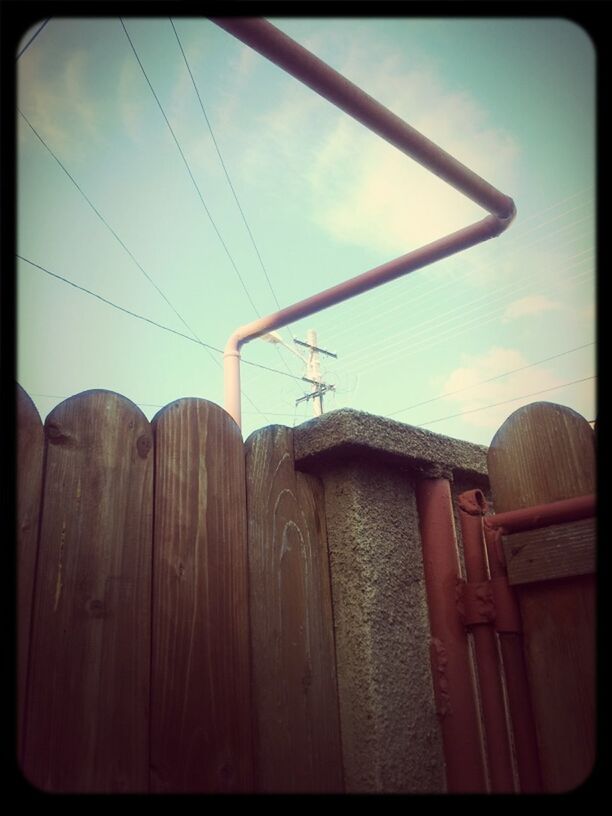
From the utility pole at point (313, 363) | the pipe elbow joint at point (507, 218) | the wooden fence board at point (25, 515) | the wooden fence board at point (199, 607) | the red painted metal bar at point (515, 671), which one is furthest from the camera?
the utility pole at point (313, 363)

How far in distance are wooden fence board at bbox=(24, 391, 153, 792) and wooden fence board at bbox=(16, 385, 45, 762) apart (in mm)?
15

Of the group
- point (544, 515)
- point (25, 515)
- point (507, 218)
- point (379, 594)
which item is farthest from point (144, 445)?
point (507, 218)

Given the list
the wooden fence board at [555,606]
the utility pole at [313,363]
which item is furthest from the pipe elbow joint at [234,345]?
the utility pole at [313,363]

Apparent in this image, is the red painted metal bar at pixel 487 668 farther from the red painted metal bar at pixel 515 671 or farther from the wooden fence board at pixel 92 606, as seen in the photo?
the wooden fence board at pixel 92 606

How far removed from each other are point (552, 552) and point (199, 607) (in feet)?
2.29

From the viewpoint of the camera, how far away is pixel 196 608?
4.11 feet

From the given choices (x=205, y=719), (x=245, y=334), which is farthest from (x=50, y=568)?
(x=245, y=334)

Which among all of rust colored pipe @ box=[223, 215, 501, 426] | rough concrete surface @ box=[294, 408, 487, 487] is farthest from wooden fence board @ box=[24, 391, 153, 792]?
rust colored pipe @ box=[223, 215, 501, 426]

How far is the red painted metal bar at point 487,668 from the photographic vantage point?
4.27ft

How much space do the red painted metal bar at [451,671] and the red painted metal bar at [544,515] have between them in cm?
21

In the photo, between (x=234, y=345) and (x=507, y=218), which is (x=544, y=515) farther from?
(x=234, y=345)

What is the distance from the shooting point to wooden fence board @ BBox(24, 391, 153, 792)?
1030 millimetres

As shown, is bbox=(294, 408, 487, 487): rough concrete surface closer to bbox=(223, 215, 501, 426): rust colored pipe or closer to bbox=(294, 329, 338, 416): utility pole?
bbox=(223, 215, 501, 426): rust colored pipe

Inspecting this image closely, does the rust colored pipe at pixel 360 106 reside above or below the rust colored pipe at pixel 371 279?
above
